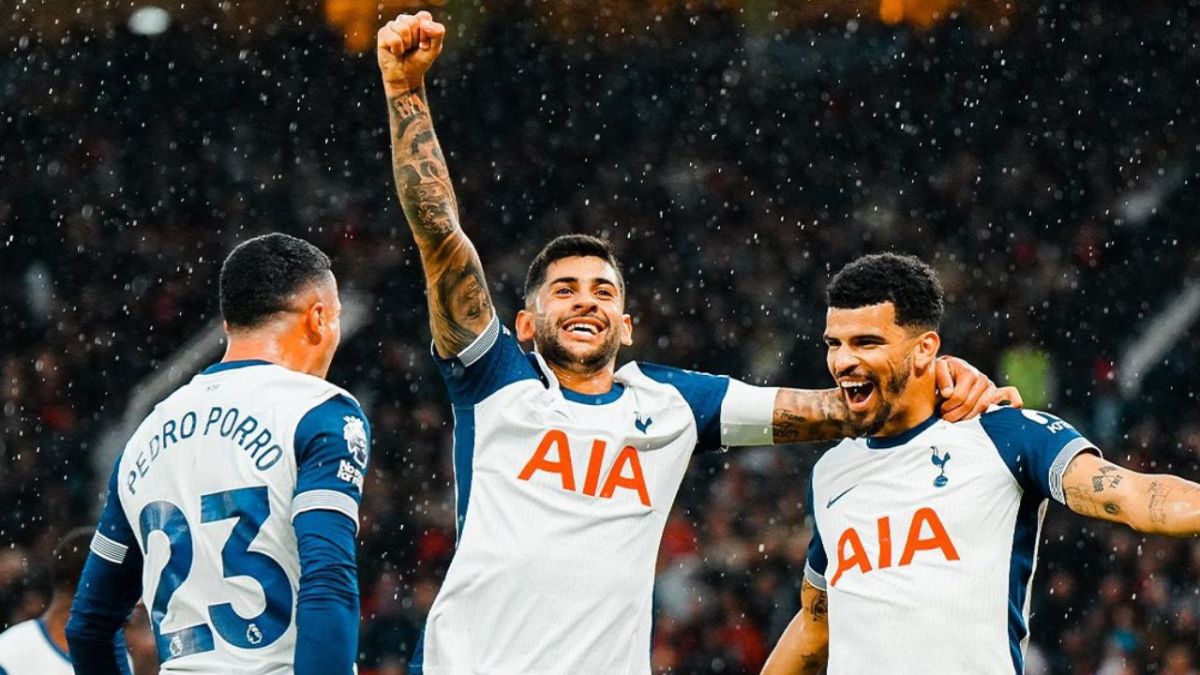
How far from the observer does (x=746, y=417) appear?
4.24 metres

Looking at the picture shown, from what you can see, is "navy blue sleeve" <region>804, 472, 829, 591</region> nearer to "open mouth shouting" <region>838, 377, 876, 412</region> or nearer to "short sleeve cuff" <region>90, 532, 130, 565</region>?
"open mouth shouting" <region>838, 377, 876, 412</region>

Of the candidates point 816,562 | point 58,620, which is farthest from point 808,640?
point 58,620

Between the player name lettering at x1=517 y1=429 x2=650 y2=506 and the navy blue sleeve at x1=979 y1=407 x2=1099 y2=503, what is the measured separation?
87 cm

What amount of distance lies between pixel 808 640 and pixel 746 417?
612mm

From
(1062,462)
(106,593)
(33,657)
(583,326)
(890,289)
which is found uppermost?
(890,289)

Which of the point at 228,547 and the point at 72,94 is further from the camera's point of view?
the point at 72,94

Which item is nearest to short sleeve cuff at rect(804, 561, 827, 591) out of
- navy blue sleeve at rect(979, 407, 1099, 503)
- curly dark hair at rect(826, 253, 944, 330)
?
navy blue sleeve at rect(979, 407, 1099, 503)

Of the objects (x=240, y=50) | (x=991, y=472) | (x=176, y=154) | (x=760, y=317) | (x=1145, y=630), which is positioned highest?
(x=240, y=50)

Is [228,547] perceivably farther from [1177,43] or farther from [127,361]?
[1177,43]

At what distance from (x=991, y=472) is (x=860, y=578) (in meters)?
0.41

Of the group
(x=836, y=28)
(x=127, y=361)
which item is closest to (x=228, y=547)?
(x=127, y=361)

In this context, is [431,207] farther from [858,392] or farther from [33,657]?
[33,657]

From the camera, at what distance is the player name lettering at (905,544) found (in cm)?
394

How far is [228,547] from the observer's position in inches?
130
